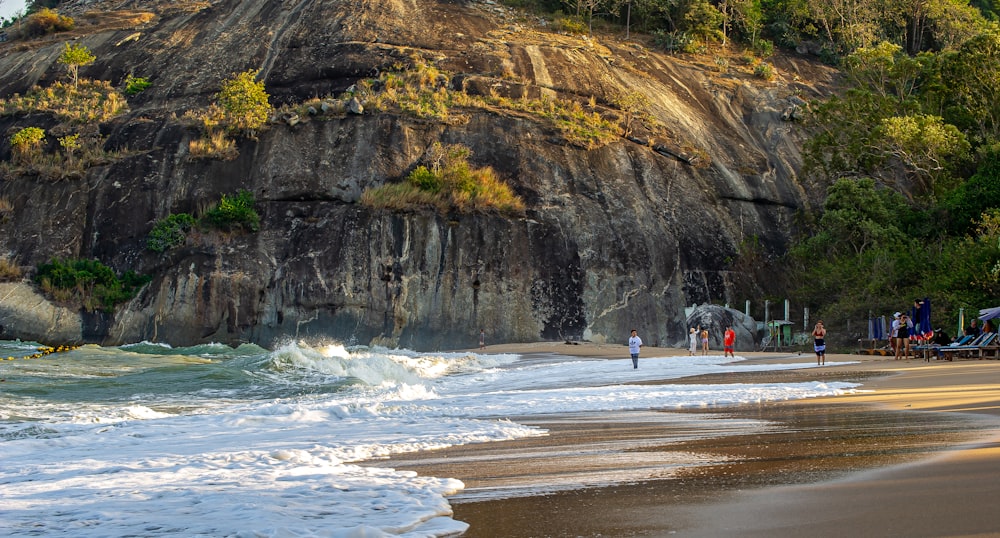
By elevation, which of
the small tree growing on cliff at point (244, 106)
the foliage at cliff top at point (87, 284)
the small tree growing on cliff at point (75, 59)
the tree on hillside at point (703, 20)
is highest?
the tree on hillside at point (703, 20)

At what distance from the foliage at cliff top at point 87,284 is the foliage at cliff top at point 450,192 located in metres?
9.88

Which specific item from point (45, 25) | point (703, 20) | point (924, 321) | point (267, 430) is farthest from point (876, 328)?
point (45, 25)

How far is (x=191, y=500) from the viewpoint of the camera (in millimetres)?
6773

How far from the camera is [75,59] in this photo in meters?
48.2

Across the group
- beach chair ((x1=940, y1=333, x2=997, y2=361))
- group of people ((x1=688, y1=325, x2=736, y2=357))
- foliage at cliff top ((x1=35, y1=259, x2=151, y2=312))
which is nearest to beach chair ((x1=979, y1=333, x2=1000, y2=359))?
beach chair ((x1=940, y1=333, x2=997, y2=361))

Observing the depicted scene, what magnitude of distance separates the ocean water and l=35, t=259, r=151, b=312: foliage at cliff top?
1151 cm

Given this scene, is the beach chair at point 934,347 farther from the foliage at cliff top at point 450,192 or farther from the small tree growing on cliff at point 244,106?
the small tree growing on cliff at point 244,106

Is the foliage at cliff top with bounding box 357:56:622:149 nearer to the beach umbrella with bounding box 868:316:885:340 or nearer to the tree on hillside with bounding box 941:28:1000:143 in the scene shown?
the tree on hillside with bounding box 941:28:1000:143

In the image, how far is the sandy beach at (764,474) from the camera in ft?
17.1

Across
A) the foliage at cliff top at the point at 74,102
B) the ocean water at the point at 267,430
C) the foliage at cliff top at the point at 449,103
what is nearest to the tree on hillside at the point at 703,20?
the foliage at cliff top at the point at 449,103

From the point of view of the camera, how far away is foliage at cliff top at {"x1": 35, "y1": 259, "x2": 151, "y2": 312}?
119ft

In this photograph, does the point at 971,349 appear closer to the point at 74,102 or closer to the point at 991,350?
the point at 991,350

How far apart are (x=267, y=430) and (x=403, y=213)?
26082 mm

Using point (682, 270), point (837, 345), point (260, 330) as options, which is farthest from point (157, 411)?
point (682, 270)
